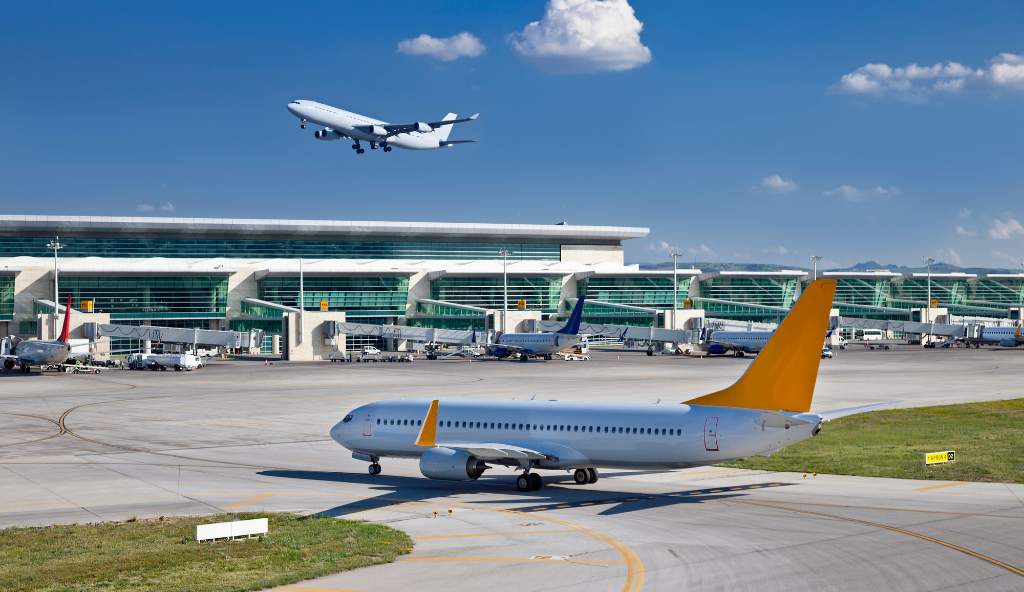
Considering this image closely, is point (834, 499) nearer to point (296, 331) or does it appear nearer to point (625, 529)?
point (625, 529)

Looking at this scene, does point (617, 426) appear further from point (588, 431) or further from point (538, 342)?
point (538, 342)

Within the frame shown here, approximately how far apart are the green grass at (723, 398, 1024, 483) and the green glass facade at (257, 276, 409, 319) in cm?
11676

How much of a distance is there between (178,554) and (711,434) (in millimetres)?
17317

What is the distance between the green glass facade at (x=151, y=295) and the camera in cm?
15462

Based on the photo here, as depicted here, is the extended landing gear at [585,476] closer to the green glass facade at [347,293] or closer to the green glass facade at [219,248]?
the green glass facade at [347,293]

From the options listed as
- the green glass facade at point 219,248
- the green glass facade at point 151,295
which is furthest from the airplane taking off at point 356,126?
the green glass facade at point 219,248

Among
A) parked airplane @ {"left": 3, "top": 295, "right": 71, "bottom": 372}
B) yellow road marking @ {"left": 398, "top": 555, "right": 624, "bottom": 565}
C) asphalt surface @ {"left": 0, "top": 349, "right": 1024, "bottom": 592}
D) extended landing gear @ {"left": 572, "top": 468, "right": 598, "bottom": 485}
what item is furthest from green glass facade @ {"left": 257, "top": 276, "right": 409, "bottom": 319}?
yellow road marking @ {"left": 398, "top": 555, "right": 624, "bottom": 565}

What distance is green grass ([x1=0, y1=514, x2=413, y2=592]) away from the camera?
25672mm

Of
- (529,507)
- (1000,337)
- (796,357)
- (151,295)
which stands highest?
(151,295)

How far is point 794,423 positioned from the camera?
3400cm

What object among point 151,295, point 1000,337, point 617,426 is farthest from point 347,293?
point 617,426

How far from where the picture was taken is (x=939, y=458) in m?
44.0

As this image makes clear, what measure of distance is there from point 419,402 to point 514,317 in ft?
380

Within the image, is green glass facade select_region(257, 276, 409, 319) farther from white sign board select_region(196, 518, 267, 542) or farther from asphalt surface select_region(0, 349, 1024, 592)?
white sign board select_region(196, 518, 267, 542)
